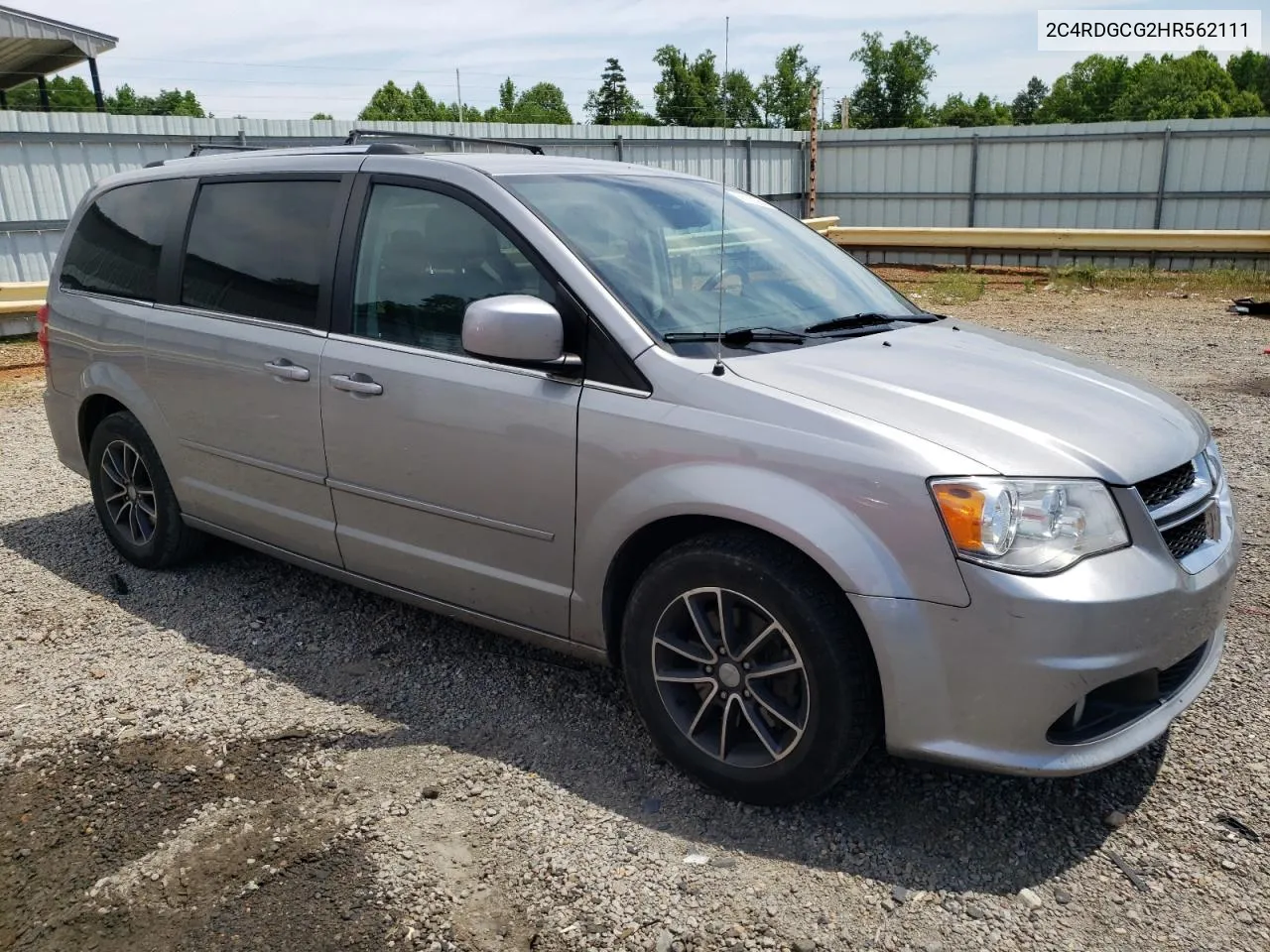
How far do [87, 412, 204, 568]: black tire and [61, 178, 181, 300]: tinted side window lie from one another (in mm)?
632

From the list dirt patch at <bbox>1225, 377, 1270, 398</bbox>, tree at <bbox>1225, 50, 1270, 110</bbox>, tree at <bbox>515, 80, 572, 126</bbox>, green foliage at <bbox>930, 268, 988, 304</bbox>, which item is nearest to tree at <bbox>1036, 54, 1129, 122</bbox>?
tree at <bbox>1225, 50, 1270, 110</bbox>

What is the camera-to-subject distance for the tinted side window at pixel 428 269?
11.1 feet

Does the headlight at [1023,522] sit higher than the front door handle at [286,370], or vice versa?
the front door handle at [286,370]

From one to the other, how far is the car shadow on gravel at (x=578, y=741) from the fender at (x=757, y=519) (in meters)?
0.56

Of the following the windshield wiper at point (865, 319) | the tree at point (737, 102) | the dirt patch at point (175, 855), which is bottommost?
the dirt patch at point (175, 855)

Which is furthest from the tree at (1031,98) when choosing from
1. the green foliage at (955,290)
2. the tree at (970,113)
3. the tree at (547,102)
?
the green foliage at (955,290)

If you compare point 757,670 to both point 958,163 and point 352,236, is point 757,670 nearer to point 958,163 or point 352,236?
point 352,236

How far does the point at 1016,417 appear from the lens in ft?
9.07

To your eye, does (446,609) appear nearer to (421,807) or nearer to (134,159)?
(421,807)

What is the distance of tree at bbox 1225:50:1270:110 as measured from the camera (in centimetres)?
8888

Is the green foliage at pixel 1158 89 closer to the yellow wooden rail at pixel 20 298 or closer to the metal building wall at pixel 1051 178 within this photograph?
the metal building wall at pixel 1051 178

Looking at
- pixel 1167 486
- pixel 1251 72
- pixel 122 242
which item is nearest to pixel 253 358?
pixel 122 242

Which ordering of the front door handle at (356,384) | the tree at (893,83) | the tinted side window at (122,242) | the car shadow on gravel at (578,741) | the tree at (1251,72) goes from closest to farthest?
the car shadow on gravel at (578,741) < the front door handle at (356,384) < the tinted side window at (122,242) < the tree at (893,83) < the tree at (1251,72)

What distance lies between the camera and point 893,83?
2899 inches
